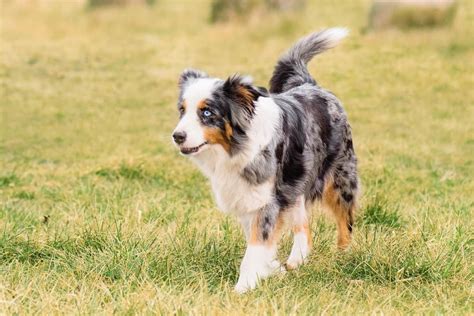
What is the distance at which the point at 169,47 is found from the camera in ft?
47.4

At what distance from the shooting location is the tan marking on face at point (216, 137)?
4461mm

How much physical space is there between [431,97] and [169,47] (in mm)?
4818

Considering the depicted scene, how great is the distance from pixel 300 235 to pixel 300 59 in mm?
1215

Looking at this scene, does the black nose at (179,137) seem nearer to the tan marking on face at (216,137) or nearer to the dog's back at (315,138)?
the tan marking on face at (216,137)

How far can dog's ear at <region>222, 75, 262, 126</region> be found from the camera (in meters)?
4.48

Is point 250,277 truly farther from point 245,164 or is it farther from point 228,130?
point 228,130

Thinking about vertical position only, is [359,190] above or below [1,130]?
above

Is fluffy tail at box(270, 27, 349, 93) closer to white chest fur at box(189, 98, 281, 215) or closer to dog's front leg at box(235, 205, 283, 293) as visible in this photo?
white chest fur at box(189, 98, 281, 215)

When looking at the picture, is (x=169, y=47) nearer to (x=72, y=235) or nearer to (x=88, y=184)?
(x=88, y=184)

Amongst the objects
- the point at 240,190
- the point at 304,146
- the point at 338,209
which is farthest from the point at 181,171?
the point at 240,190

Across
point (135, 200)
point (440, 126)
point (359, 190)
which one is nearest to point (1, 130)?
point (135, 200)

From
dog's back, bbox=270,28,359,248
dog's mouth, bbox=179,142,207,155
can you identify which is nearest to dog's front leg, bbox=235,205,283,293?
dog's back, bbox=270,28,359,248

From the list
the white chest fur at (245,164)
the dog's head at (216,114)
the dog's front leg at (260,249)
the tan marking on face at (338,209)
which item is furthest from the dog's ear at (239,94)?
the tan marking on face at (338,209)

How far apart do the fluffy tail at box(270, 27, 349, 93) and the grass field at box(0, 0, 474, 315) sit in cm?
91
